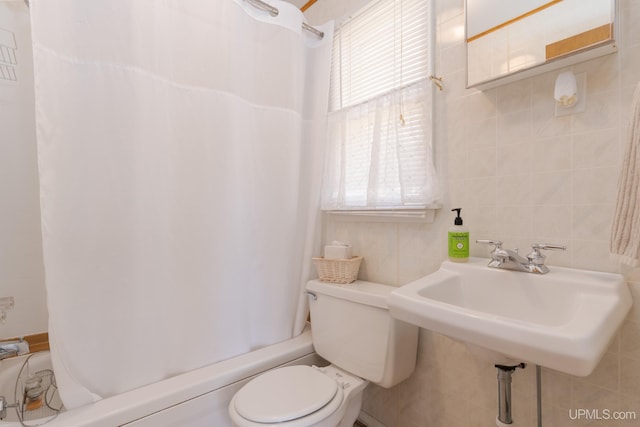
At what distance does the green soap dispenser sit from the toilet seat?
65 cm

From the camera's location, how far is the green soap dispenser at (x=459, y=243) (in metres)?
1.03

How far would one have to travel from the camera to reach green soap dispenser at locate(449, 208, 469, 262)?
103 cm

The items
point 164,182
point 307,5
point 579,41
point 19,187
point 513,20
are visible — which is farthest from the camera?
point 307,5

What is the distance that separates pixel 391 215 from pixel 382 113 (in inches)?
18.6

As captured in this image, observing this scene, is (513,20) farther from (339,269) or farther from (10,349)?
(10,349)

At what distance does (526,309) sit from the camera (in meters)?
0.87

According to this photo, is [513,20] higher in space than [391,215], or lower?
higher

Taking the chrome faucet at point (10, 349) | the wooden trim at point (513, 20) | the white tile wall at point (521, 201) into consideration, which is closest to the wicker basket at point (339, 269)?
the white tile wall at point (521, 201)

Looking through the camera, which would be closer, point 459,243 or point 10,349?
point 459,243

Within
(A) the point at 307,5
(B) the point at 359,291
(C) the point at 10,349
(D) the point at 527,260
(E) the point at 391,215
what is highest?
(A) the point at 307,5

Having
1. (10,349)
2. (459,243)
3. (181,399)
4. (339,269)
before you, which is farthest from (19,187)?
(459,243)

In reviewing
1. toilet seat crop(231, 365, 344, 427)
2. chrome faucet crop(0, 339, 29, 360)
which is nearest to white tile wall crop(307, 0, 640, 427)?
toilet seat crop(231, 365, 344, 427)

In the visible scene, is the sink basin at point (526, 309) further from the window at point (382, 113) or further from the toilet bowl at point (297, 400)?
the toilet bowl at point (297, 400)

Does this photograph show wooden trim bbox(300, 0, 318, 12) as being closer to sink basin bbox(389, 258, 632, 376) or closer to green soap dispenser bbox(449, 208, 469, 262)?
green soap dispenser bbox(449, 208, 469, 262)
